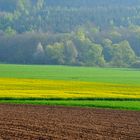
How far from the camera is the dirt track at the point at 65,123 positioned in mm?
22297

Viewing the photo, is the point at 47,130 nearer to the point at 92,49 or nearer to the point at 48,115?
the point at 48,115

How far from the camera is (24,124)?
83.0 ft

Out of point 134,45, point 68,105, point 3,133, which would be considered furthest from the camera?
point 134,45

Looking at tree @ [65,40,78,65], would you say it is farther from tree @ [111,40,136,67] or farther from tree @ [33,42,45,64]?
tree @ [111,40,136,67]

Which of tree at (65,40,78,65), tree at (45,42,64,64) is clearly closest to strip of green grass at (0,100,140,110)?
tree at (65,40,78,65)

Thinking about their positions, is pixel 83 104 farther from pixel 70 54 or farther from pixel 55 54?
pixel 70 54

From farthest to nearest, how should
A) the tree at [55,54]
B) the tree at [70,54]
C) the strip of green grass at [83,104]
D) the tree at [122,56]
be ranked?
the tree at [122,56] < the tree at [55,54] < the tree at [70,54] < the strip of green grass at [83,104]

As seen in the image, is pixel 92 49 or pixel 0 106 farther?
pixel 92 49

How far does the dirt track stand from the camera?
73.2 feet

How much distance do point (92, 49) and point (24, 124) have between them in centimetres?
14796

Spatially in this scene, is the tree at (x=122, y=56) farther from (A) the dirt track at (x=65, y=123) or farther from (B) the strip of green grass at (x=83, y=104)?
(A) the dirt track at (x=65, y=123)

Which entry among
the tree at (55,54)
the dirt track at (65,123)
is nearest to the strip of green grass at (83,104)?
the dirt track at (65,123)

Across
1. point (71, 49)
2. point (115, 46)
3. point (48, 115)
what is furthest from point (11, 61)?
point (48, 115)

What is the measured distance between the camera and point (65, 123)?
26.5 m
